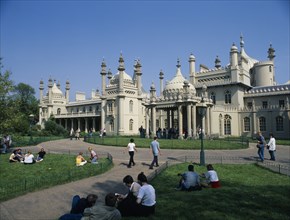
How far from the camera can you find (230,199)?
873 cm

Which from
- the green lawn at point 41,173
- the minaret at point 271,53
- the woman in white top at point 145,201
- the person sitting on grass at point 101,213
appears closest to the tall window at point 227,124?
the minaret at point 271,53

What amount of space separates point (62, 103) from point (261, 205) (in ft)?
246

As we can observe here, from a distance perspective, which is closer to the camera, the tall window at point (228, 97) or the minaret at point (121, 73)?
the tall window at point (228, 97)

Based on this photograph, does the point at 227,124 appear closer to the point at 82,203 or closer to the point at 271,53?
the point at 271,53

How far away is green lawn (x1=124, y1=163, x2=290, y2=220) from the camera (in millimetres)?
7214

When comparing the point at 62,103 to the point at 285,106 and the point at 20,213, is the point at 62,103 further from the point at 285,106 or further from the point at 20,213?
the point at 20,213

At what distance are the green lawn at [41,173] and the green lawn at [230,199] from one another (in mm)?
4237

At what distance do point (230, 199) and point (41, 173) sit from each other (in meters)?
11.1

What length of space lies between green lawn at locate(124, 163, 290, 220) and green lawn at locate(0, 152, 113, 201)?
4.24 meters

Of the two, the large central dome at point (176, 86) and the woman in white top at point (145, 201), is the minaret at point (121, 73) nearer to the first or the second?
the large central dome at point (176, 86)

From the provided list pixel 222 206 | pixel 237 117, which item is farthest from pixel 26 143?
pixel 237 117

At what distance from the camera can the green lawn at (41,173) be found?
1133cm

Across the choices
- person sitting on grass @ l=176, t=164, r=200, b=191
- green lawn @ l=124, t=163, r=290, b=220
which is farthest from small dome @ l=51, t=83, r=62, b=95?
person sitting on grass @ l=176, t=164, r=200, b=191

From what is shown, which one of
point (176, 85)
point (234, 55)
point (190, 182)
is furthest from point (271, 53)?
point (190, 182)
